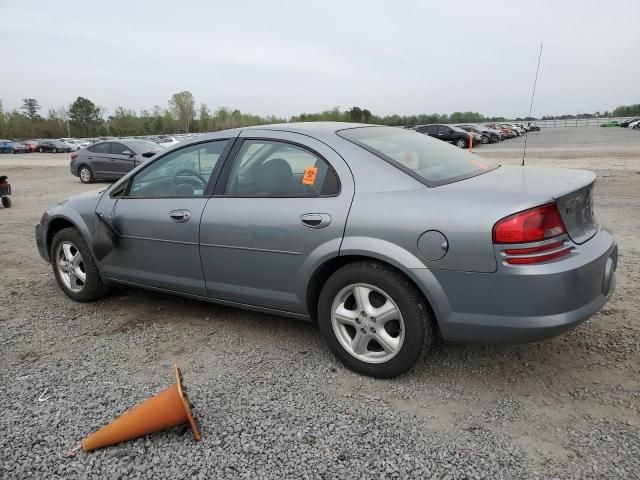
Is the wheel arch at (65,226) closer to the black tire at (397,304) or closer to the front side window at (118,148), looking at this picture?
the black tire at (397,304)

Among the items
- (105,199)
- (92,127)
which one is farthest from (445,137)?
(92,127)

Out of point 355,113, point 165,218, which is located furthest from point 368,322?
point 355,113

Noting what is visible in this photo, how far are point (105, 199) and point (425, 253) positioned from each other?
2.85 metres

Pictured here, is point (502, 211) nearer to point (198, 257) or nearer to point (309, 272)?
point (309, 272)

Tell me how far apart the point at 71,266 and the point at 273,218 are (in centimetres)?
233

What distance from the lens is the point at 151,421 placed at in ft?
8.35

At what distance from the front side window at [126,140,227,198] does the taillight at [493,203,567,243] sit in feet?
6.71

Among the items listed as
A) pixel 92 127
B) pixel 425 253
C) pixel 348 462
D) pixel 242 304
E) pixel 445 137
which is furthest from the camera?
pixel 92 127

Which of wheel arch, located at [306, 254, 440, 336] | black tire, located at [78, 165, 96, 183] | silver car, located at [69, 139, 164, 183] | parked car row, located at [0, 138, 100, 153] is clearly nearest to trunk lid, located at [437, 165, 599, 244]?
wheel arch, located at [306, 254, 440, 336]

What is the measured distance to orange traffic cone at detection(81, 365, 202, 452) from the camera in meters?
2.52

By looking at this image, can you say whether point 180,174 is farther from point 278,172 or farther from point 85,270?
point 85,270

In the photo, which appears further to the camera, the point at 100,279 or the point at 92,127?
the point at 92,127

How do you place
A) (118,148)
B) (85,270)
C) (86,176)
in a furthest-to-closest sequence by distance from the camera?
(86,176), (118,148), (85,270)

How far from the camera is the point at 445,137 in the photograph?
30922 millimetres
